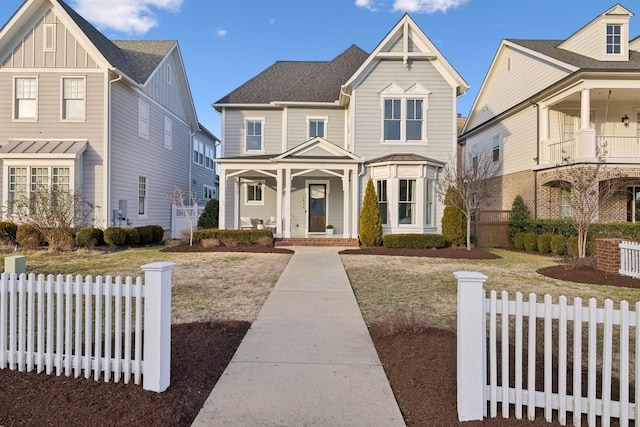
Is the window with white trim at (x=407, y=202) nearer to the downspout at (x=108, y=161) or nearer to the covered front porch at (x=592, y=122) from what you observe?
the covered front porch at (x=592, y=122)

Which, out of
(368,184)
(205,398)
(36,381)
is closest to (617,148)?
(368,184)

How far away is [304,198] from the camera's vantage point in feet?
59.6

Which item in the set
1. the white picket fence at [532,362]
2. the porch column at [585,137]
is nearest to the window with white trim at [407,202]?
the porch column at [585,137]

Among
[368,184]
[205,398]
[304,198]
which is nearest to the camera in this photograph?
[205,398]

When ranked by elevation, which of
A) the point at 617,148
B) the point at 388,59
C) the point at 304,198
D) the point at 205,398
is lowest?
the point at 205,398

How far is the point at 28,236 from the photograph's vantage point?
1312 cm

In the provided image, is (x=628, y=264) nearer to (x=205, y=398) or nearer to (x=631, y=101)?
(x=205, y=398)

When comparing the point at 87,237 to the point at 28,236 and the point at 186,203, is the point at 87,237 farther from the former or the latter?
the point at 186,203

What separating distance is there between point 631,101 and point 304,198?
52.0 feet

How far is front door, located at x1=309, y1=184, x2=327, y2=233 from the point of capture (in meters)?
18.0

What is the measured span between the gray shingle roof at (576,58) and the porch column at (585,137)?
45.9 inches

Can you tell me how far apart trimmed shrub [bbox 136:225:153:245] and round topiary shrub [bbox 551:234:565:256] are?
16886mm

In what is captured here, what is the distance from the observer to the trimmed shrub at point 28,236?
13.1m

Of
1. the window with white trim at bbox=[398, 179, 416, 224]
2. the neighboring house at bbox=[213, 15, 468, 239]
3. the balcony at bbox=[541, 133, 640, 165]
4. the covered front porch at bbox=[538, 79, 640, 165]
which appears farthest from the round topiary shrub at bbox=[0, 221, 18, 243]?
the covered front porch at bbox=[538, 79, 640, 165]
